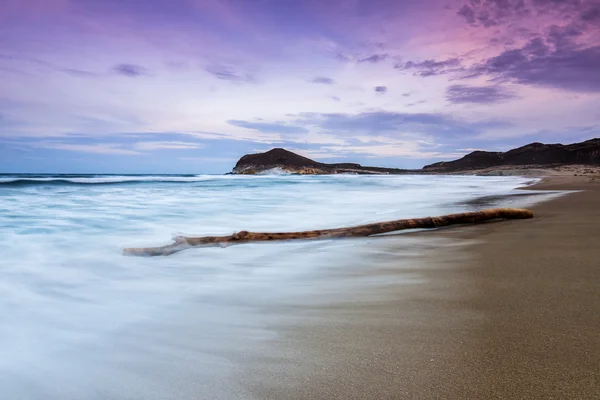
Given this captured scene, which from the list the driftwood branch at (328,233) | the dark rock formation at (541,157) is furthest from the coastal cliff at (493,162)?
the driftwood branch at (328,233)

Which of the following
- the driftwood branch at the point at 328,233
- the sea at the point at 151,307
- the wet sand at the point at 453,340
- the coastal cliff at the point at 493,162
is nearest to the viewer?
the wet sand at the point at 453,340

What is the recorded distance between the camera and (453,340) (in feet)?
6.12

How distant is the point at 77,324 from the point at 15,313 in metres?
0.64

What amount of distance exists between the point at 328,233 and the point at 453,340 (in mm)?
3386

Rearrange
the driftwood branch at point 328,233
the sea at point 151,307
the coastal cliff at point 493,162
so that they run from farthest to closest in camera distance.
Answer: the coastal cliff at point 493,162
the driftwood branch at point 328,233
the sea at point 151,307

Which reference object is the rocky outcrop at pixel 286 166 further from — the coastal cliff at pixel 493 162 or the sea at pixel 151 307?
the sea at pixel 151 307

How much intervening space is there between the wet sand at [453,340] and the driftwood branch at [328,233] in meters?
1.94

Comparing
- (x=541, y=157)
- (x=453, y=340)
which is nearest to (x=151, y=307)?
(x=453, y=340)

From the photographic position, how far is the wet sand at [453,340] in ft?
4.90

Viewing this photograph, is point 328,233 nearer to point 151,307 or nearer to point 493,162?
point 151,307

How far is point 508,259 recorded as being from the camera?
3.48m

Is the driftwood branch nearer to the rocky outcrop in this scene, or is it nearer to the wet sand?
the wet sand

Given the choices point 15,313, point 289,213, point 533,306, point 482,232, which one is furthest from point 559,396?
point 289,213

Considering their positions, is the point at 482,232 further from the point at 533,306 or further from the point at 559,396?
the point at 559,396
